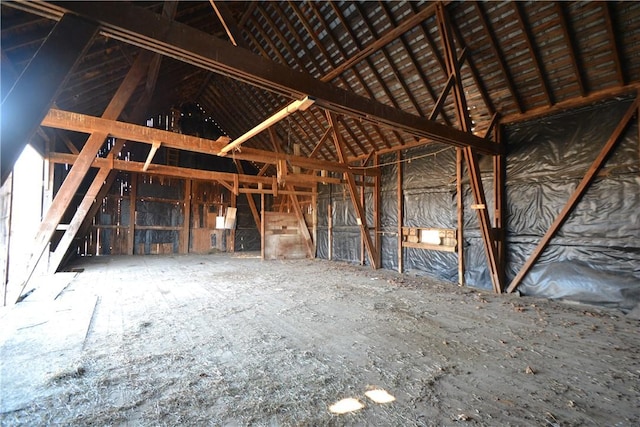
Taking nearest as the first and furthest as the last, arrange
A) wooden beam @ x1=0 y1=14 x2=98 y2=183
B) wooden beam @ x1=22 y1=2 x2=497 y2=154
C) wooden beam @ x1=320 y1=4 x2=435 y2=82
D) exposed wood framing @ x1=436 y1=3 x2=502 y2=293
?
wooden beam @ x1=0 y1=14 x2=98 y2=183 → wooden beam @ x1=22 y1=2 x2=497 y2=154 → exposed wood framing @ x1=436 y1=3 x2=502 y2=293 → wooden beam @ x1=320 y1=4 x2=435 y2=82

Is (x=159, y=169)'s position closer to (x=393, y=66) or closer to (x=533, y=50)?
(x=393, y=66)

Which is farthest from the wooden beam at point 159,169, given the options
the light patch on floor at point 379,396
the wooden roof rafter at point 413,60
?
the light patch on floor at point 379,396

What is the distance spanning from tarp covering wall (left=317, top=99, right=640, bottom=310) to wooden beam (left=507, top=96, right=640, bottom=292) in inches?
4.0

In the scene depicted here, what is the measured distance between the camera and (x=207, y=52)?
2.35 m

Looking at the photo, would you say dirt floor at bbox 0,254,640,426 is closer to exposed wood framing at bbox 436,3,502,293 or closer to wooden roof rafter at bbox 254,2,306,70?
exposed wood framing at bbox 436,3,502,293

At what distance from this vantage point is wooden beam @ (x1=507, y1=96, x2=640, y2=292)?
4289 millimetres

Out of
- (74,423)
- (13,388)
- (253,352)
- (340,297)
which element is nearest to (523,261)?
(340,297)

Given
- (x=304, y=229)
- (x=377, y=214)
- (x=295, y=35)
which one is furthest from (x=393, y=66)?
(x=304, y=229)

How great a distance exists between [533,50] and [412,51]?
1958 millimetres

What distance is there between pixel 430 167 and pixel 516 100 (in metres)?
2.17

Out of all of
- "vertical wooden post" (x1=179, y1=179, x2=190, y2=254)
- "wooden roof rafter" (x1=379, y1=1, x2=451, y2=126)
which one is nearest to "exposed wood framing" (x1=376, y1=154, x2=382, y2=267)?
"wooden roof rafter" (x1=379, y1=1, x2=451, y2=126)

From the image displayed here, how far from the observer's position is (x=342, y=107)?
3.28m

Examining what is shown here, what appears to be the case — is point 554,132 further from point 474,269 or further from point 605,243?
point 474,269

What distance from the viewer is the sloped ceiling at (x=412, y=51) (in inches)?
156
